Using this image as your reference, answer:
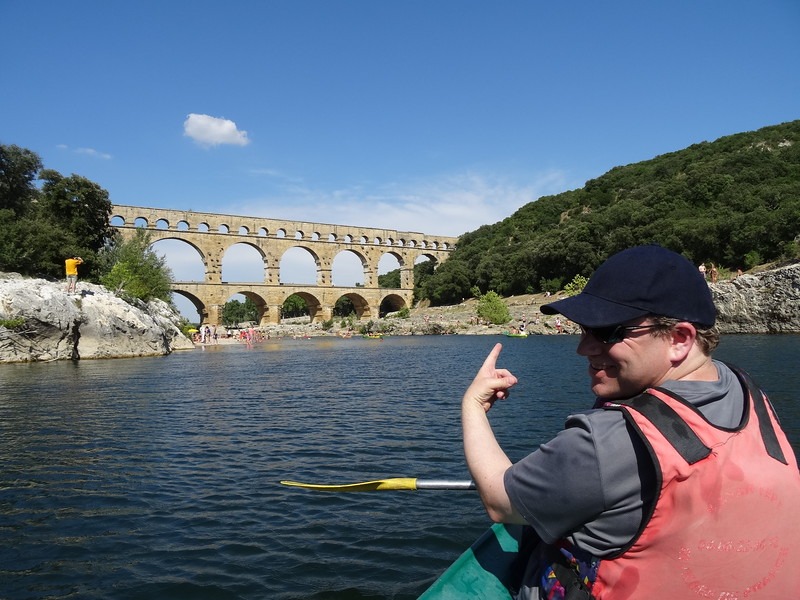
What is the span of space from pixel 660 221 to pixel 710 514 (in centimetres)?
4991

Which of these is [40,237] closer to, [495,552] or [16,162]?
[16,162]

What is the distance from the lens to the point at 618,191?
68.6m

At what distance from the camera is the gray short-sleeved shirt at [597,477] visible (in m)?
1.36

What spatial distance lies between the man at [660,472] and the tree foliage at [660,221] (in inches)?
1548

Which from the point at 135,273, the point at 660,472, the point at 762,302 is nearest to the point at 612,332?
the point at 660,472

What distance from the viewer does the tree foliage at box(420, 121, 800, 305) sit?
39156 mm

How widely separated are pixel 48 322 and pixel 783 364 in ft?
77.5

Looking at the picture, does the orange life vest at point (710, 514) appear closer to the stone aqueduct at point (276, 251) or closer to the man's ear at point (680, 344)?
the man's ear at point (680, 344)

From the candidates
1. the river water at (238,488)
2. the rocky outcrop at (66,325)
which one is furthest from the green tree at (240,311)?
the river water at (238,488)

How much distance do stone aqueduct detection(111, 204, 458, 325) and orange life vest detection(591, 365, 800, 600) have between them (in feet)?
179

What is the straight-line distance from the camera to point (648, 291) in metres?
1.53

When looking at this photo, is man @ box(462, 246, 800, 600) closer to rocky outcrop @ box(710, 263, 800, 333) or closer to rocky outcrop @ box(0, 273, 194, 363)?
rocky outcrop @ box(0, 273, 194, 363)

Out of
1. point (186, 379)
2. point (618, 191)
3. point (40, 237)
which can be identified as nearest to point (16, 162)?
point (40, 237)

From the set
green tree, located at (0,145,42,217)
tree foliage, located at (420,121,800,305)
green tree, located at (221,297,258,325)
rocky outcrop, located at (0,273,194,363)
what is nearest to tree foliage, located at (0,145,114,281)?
green tree, located at (0,145,42,217)
